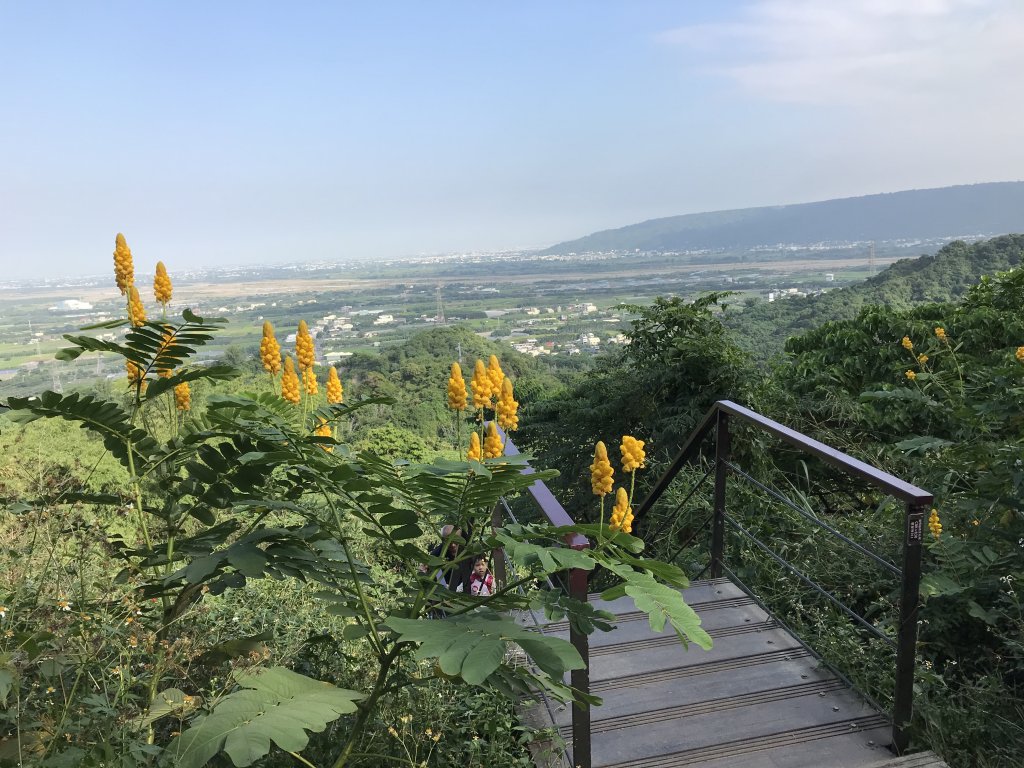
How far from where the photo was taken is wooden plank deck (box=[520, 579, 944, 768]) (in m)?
2.31

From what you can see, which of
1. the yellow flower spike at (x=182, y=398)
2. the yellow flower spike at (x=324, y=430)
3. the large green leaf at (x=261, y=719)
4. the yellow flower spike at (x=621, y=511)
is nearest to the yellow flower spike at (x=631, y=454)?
the yellow flower spike at (x=621, y=511)

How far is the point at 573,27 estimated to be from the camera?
13.1m

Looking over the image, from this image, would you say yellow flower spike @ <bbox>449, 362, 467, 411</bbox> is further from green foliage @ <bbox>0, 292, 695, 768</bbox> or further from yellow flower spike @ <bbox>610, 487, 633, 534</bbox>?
green foliage @ <bbox>0, 292, 695, 768</bbox>

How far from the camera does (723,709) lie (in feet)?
8.41

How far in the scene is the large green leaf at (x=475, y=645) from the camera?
3.55 ft

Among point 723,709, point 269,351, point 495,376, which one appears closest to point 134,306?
point 269,351

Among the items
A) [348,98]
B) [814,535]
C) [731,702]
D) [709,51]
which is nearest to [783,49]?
[709,51]

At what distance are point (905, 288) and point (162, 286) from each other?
13454mm

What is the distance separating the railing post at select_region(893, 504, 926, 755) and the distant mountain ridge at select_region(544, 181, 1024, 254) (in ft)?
66.2

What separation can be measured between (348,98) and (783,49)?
17802 mm

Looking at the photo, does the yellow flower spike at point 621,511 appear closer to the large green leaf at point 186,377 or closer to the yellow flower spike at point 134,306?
the large green leaf at point 186,377

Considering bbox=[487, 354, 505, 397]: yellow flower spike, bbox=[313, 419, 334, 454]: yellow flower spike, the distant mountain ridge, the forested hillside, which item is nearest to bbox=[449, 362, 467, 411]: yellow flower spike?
bbox=[487, 354, 505, 397]: yellow flower spike

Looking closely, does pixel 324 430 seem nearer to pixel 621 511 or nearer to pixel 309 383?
pixel 309 383

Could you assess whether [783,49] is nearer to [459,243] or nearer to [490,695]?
[490,695]
